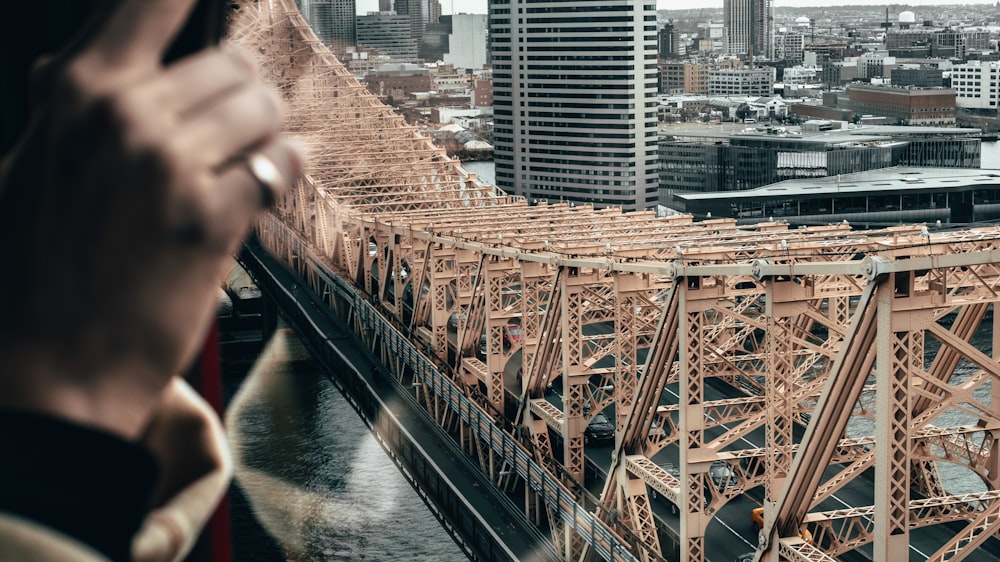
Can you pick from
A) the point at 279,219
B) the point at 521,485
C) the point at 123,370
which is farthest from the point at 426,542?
the point at 279,219

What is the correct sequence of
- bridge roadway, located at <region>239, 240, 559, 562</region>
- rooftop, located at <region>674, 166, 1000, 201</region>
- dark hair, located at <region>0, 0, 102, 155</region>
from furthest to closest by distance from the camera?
rooftop, located at <region>674, 166, 1000, 201</region> < bridge roadway, located at <region>239, 240, 559, 562</region> < dark hair, located at <region>0, 0, 102, 155</region>

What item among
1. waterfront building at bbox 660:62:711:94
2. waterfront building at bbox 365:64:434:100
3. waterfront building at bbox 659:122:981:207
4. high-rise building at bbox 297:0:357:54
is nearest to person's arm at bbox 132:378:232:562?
waterfront building at bbox 659:122:981:207

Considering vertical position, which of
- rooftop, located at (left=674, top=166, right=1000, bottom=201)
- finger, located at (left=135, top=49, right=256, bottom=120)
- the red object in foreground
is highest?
finger, located at (left=135, top=49, right=256, bottom=120)

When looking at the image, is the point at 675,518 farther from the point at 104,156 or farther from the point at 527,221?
the point at 104,156

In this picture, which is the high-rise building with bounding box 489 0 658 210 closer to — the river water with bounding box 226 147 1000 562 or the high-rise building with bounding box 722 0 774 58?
the river water with bounding box 226 147 1000 562

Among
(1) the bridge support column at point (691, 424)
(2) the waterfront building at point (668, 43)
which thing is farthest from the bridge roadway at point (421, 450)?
(2) the waterfront building at point (668, 43)
